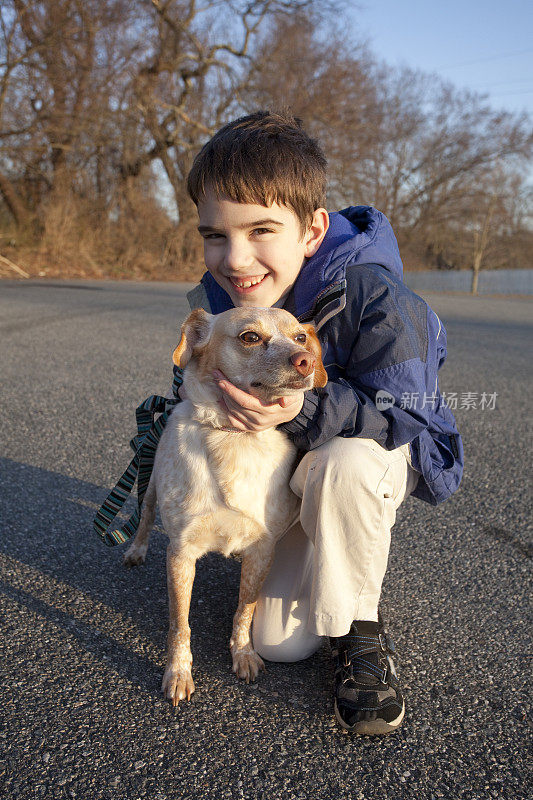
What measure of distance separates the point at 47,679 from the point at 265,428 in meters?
0.93

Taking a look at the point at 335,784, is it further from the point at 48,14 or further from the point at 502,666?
the point at 48,14

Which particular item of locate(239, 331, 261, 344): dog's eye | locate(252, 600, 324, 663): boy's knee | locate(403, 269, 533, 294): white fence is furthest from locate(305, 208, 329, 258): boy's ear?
locate(403, 269, 533, 294): white fence

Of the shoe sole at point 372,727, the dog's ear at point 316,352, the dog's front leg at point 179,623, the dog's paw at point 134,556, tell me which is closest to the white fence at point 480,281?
the dog's paw at point 134,556

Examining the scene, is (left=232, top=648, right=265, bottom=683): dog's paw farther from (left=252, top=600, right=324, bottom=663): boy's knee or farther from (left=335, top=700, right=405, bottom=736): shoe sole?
(left=335, top=700, right=405, bottom=736): shoe sole

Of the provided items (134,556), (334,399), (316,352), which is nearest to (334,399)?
(334,399)

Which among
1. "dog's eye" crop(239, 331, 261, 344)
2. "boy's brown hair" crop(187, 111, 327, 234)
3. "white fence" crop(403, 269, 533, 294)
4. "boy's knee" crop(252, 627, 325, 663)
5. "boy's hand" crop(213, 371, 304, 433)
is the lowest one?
"white fence" crop(403, 269, 533, 294)

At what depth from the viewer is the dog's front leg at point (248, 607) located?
72.0 inches

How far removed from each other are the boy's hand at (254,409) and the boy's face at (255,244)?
0.41 metres

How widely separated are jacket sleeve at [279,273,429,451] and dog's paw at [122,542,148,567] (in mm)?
880

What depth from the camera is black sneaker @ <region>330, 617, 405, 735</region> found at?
1583 mm

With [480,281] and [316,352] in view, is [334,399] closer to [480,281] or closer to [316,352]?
[316,352]

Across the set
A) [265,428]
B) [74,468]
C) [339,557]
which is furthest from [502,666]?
[74,468]

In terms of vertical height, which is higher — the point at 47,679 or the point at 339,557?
the point at 339,557

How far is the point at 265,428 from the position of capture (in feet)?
5.71
